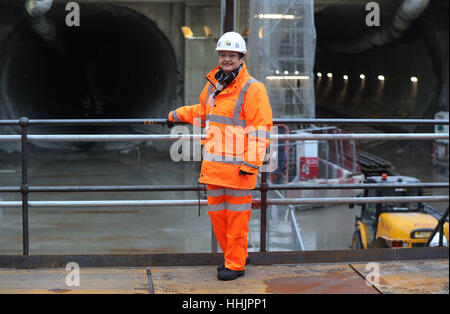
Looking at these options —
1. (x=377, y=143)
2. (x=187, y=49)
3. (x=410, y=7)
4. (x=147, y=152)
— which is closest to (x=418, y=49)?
(x=377, y=143)

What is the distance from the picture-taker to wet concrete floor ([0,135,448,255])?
480 inches

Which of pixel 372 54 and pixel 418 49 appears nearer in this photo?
pixel 418 49

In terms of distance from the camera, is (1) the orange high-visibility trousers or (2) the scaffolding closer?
(1) the orange high-visibility trousers

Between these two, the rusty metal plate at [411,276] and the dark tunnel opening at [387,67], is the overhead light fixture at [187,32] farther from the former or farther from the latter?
the rusty metal plate at [411,276]

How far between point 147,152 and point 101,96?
12.8 meters

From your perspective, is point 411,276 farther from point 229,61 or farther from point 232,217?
point 229,61

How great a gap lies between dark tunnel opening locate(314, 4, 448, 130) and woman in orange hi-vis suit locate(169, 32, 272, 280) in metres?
19.3

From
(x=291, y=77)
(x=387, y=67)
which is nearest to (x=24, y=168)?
(x=291, y=77)

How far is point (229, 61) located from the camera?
4477 millimetres

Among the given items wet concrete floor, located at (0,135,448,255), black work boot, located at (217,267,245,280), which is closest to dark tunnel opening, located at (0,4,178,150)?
wet concrete floor, located at (0,135,448,255)

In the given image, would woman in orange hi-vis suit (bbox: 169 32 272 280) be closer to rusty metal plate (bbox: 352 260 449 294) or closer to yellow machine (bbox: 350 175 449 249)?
rusty metal plate (bbox: 352 260 449 294)

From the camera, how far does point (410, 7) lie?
20.3 m

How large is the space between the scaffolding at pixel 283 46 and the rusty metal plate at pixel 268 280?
41.2ft
